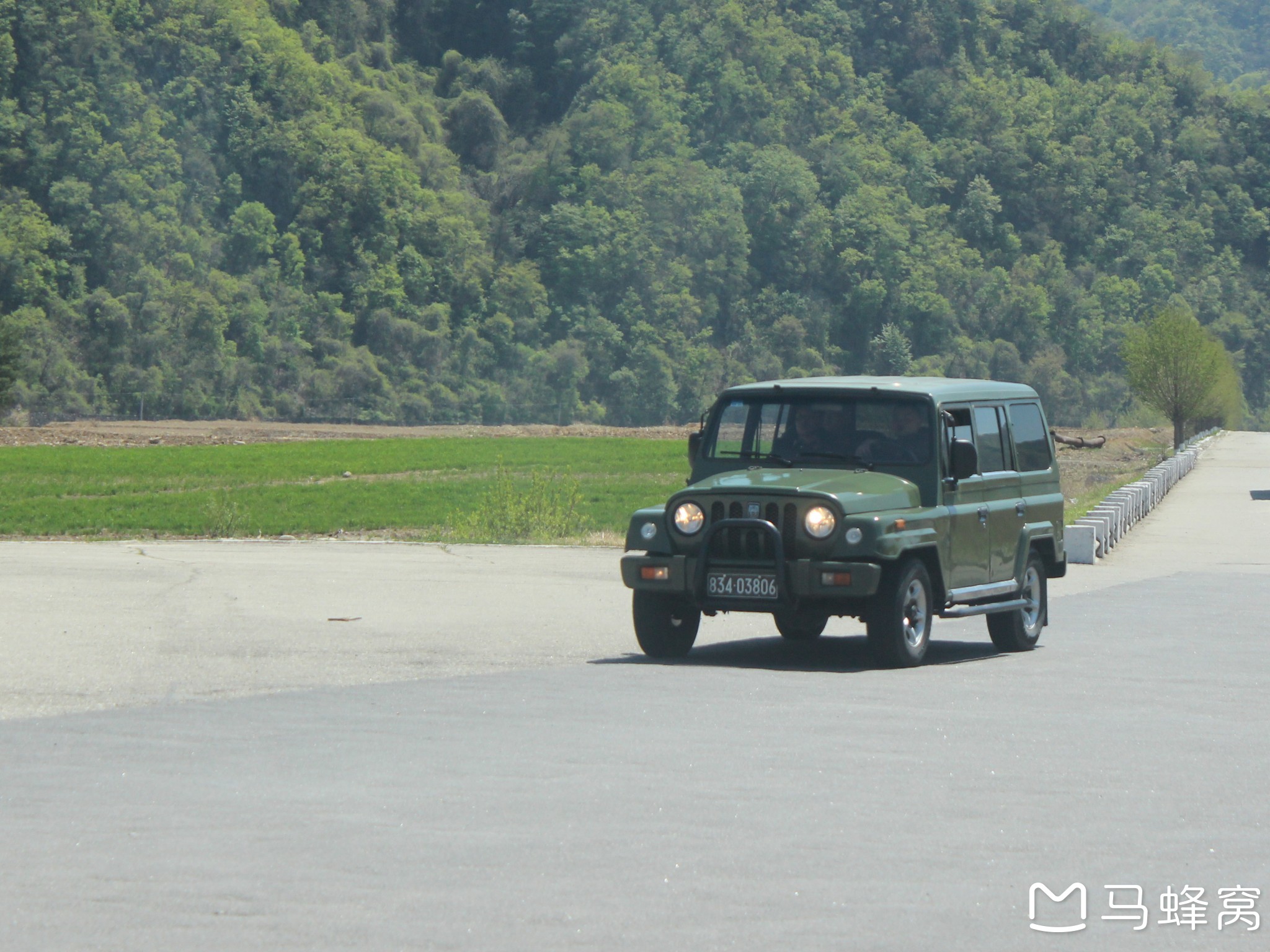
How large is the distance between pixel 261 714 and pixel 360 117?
112 metres

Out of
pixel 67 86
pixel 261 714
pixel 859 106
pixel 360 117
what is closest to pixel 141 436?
pixel 67 86

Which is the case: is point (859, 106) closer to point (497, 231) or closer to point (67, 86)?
point (497, 231)

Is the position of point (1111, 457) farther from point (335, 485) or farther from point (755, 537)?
Answer: point (755, 537)

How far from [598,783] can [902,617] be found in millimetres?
4805

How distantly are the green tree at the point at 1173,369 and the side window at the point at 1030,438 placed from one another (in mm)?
75142

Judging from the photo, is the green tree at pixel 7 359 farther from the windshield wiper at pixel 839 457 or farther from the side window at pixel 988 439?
the windshield wiper at pixel 839 457

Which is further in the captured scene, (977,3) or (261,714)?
(977,3)

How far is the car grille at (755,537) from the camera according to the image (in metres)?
12.2

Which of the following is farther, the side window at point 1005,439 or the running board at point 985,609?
the side window at point 1005,439

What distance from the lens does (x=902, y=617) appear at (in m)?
12.2

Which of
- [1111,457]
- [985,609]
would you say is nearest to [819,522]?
[985,609]

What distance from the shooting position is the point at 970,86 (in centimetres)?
15550

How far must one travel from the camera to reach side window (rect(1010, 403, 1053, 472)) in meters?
14.4
